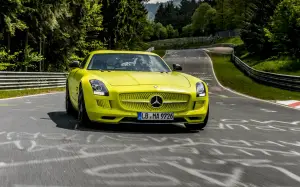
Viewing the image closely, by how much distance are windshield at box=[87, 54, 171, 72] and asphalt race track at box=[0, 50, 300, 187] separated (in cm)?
125

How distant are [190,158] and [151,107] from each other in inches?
98.8

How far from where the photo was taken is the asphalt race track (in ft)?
15.3

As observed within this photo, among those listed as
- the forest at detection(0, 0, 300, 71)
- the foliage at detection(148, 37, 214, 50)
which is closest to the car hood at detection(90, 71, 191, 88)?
the forest at detection(0, 0, 300, 71)

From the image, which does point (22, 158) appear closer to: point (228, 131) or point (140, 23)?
point (228, 131)

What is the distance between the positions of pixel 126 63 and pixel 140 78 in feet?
3.63

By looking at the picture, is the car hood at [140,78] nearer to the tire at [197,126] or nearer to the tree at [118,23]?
the tire at [197,126]

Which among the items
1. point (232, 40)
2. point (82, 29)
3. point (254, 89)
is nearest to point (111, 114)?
point (254, 89)

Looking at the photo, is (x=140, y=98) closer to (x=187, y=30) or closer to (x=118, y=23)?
(x=118, y=23)

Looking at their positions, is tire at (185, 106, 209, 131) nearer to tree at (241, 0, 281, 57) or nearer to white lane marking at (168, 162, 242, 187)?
white lane marking at (168, 162, 242, 187)

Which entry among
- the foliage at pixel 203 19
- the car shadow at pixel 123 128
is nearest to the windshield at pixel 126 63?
the car shadow at pixel 123 128

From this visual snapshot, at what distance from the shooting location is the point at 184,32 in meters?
191

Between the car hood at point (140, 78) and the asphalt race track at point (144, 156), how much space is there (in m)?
0.82

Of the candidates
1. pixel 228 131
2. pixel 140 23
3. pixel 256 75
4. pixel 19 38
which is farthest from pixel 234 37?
pixel 228 131

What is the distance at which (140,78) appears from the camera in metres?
8.79
